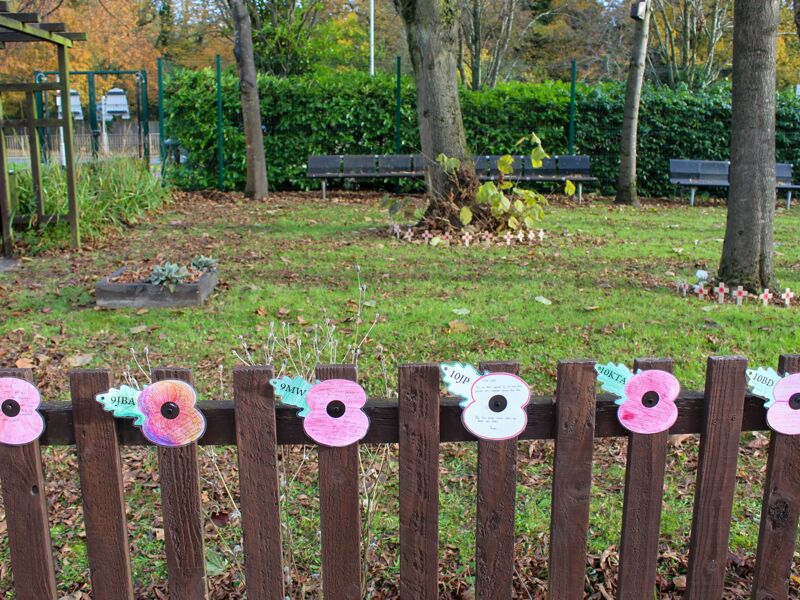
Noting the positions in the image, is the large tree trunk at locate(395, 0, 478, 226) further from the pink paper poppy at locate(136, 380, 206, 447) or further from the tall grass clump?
the pink paper poppy at locate(136, 380, 206, 447)

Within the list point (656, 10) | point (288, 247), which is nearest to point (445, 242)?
point (288, 247)

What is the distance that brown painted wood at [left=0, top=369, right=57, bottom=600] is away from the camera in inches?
88.8

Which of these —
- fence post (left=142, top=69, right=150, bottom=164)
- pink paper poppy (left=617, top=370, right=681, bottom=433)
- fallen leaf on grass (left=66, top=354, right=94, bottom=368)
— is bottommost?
fallen leaf on grass (left=66, top=354, right=94, bottom=368)

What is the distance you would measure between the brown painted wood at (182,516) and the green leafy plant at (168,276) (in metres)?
4.71

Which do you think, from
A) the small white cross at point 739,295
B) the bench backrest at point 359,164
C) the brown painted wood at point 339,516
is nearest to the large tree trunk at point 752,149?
the small white cross at point 739,295

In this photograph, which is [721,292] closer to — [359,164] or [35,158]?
[35,158]


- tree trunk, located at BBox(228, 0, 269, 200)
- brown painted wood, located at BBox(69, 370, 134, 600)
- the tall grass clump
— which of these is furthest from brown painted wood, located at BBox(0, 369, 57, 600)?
tree trunk, located at BBox(228, 0, 269, 200)

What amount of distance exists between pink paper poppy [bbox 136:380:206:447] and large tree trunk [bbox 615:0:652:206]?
42.2 feet

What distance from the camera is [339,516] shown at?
2291mm

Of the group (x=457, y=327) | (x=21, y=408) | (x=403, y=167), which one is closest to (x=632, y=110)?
(x=403, y=167)

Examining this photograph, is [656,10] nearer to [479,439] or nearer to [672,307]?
[672,307]

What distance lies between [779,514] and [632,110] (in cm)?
1285

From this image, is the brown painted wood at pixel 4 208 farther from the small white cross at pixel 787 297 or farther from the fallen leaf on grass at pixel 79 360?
the small white cross at pixel 787 297

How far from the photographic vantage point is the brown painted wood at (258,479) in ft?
7.15
